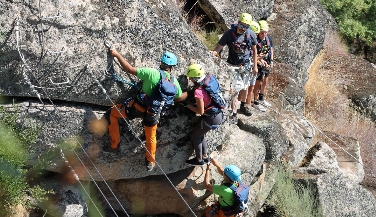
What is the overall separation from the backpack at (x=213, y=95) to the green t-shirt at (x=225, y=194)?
4.40ft

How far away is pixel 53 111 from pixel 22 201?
1.48m

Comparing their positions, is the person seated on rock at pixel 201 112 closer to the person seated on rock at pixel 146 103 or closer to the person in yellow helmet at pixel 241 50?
the person seated on rock at pixel 146 103

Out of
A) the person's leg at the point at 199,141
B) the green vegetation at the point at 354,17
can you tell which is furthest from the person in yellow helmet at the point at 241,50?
the green vegetation at the point at 354,17

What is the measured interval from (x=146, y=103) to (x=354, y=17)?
1477cm

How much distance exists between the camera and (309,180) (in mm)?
11156

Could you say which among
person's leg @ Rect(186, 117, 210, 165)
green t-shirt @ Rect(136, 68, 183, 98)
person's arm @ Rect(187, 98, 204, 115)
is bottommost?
person's leg @ Rect(186, 117, 210, 165)

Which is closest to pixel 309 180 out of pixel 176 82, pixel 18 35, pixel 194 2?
pixel 176 82

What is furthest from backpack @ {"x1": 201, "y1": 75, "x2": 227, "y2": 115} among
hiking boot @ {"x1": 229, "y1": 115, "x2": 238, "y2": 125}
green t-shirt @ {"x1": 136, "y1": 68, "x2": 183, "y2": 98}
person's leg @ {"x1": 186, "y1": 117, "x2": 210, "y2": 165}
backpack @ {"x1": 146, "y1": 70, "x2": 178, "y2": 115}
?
hiking boot @ {"x1": 229, "y1": 115, "x2": 238, "y2": 125}

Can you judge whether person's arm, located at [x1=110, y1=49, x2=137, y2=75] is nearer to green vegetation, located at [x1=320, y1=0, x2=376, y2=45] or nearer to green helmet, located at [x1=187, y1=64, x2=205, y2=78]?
green helmet, located at [x1=187, y1=64, x2=205, y2=78]

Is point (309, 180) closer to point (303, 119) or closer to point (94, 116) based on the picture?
point (303, 119)

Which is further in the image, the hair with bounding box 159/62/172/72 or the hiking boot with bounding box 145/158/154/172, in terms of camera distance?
the hiking boot with bounding box 145/158/154/172

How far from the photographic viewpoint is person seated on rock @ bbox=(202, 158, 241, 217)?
8.66 m

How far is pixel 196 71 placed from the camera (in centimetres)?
786

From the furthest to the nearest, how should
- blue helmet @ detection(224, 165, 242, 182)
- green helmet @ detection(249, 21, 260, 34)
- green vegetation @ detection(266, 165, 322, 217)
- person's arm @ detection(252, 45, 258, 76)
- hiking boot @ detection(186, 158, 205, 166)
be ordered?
green vegetation @ detection(266, 165, 322, 217), green helmet @ detection(249, 21, 260, 34), person's arm @ detection(252, 45, 258, 76), hiking boot @ detection(186, 158, 205, 166), blue helmet @ detection(224, 165, 242, 182)
